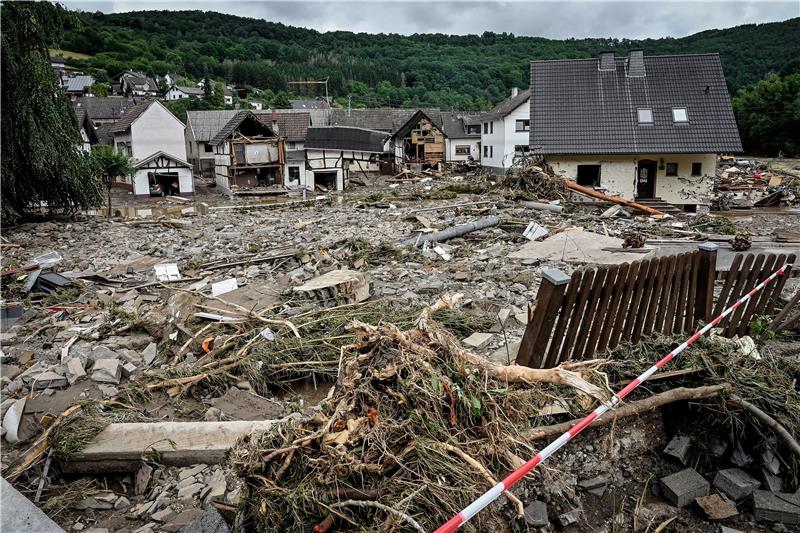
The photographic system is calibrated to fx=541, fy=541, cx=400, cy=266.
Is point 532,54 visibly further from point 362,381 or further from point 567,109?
point 362,381

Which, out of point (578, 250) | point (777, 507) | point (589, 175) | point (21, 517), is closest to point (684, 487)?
point (777, 507)

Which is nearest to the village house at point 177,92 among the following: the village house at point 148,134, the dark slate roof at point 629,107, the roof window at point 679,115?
the village house at point 148,134

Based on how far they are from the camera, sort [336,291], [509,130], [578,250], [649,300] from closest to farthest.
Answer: [649,300] < [336,291] < [578,250] < [509,130]

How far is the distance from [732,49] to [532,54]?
47.2 meters

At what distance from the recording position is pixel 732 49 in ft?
281

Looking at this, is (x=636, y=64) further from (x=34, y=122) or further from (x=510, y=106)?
(x=34, y=122)

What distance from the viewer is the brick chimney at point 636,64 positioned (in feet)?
85.1

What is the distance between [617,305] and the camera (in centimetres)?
467

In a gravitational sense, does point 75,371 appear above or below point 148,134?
below

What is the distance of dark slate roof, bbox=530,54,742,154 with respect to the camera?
23.6m

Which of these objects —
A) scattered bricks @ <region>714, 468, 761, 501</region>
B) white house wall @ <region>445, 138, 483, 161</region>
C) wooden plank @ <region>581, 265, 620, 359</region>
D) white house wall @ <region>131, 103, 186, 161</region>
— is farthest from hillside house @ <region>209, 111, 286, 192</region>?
scattered bricks @ <region>714, 468, 761, 501</region>

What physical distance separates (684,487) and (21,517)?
4393 millimetres

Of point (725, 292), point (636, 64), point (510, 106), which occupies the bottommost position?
point (725, 292)

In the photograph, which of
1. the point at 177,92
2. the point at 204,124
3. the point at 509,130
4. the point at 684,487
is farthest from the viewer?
the point at 177,92
